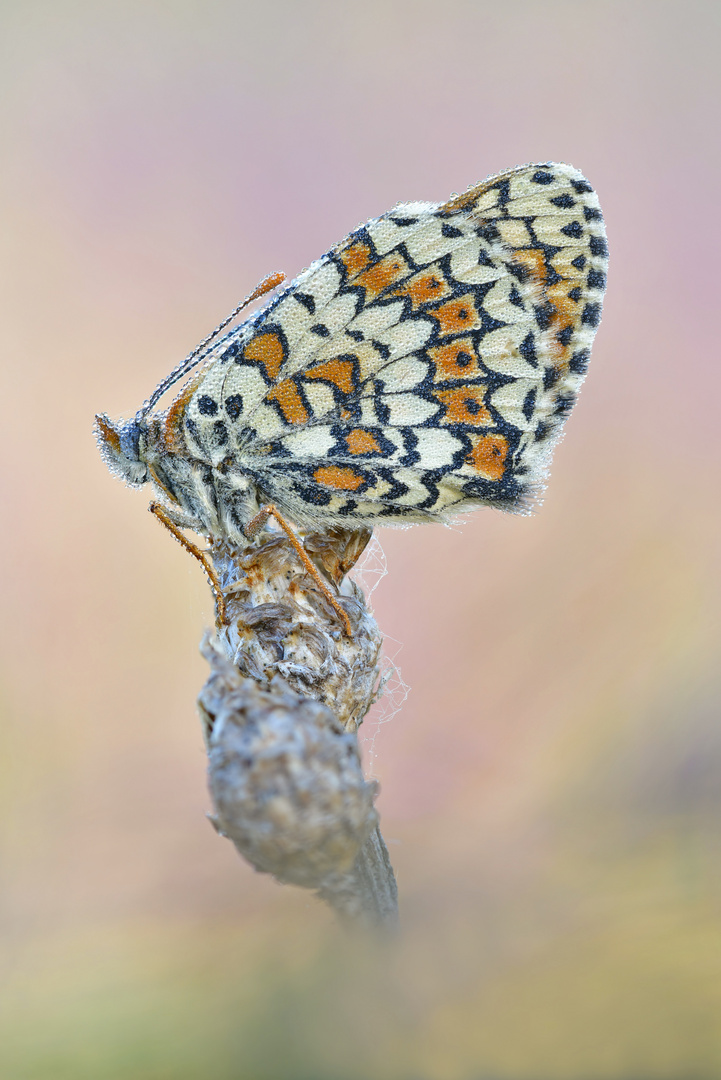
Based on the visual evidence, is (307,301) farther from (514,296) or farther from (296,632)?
(296,632)

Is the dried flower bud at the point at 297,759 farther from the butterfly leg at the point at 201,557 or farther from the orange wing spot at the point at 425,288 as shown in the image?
the orange wing spot at the point at 425,288

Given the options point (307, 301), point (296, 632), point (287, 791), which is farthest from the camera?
point (307, 301)

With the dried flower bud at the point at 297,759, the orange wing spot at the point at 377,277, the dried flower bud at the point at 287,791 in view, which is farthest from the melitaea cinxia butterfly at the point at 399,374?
the dried flower bud at the point at 287,791

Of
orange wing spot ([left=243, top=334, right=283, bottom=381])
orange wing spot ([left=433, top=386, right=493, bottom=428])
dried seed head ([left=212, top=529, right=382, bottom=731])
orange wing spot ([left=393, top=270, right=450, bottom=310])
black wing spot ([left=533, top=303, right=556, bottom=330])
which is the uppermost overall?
orange wing spot ([left=393, top=270, right=450, bottom=310])

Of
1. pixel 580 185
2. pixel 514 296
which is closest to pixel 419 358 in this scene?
pixel 514 296

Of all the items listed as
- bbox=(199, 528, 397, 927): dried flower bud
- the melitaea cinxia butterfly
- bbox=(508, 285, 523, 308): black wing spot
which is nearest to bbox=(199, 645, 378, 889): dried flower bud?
bbox=(199, 528, 397, 927): dried flower bud

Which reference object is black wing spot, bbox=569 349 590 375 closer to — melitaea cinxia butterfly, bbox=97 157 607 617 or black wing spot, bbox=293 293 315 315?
melitaea cinxia butterfly, bbox=97 157 607 617

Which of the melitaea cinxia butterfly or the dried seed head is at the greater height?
the melitaea cinxia butterfly
